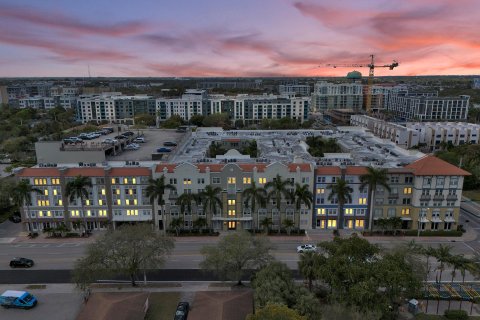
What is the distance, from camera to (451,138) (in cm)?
16575

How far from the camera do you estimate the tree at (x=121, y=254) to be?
52.4 meters

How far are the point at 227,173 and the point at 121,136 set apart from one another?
56412 millimetres

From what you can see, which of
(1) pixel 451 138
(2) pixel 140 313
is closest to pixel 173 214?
(2) pixel 140 313

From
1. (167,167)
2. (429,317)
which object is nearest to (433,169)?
(429,317)

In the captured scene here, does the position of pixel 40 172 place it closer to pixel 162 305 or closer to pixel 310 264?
pixel 162 305

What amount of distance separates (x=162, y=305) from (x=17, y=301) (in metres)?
20.9

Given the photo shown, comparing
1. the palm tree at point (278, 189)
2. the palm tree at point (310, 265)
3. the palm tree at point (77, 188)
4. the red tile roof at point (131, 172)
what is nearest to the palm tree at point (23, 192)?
the palm tree at point (77, 188)

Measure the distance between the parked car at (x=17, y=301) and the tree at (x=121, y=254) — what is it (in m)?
7.10

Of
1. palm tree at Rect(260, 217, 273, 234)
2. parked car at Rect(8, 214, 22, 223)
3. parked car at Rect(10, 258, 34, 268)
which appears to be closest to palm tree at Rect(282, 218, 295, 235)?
palm tree at Rect(260, 217, 273, 234)

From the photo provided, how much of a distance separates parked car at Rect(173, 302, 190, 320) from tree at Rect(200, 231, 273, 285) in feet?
20.0

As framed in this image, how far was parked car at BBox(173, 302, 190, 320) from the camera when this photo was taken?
49250 mm

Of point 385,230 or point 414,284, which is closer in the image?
point 414,284

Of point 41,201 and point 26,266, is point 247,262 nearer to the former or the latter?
point 26,266

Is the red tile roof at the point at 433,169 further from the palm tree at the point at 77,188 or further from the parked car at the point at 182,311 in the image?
the palm tree at the point at 77,188
